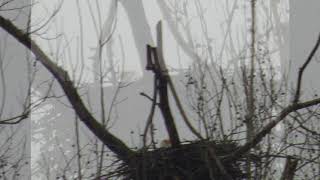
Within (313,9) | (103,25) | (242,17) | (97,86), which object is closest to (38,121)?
(97,86)

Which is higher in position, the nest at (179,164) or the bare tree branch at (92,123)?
the bare tree branch at (92,123)

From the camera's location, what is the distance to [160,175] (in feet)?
3.89

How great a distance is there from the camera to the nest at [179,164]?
1.17 m

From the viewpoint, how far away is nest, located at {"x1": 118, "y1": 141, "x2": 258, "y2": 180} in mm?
1173

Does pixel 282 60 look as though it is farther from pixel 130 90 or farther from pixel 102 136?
pixel 102 136

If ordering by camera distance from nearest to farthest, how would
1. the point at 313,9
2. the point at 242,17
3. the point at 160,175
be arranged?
the point at 160,175, the point at 242,17, the point at 313,9

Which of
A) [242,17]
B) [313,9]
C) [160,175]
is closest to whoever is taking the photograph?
[160,175]

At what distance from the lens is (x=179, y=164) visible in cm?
120

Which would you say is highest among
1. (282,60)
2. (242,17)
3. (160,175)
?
(242,17)

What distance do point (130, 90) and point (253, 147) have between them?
302 cm

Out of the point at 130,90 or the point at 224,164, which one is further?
the point at 130,90

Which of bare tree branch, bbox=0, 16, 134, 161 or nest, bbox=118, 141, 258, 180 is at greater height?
bare tree branch, bbox=0, 16, 134, 161

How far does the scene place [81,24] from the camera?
4191 mm

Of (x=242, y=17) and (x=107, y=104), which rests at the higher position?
(x=242, y=17)
